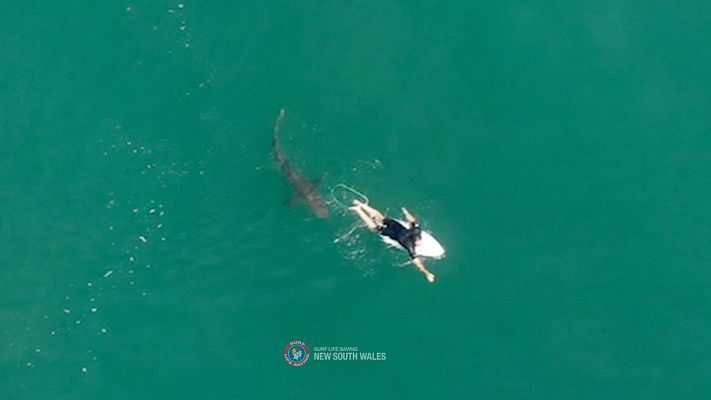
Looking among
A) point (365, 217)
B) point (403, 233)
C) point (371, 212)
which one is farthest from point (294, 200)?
point (403, 233)

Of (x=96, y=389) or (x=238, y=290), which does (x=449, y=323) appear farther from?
(x=96, y=389)

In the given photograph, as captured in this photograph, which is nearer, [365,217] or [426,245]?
[426,245]

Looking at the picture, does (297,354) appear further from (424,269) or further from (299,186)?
(299,186)

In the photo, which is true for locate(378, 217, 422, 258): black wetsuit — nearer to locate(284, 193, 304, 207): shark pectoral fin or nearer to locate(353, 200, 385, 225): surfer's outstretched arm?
locate(353, 200, 385, 225): surfer's outstretched arm

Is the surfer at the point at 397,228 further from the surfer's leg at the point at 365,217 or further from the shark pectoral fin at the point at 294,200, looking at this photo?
the shark pectoral fin at the point at 294,200

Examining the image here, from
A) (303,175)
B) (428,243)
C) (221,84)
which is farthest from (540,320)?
(221,84)

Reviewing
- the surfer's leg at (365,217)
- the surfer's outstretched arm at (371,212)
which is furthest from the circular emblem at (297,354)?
the surfer's outstretched arm at (371,212)
